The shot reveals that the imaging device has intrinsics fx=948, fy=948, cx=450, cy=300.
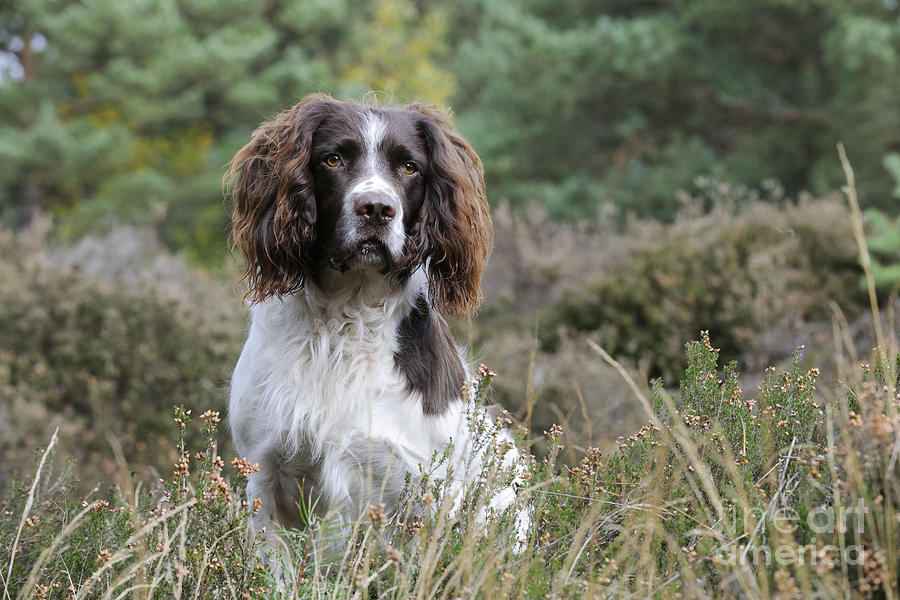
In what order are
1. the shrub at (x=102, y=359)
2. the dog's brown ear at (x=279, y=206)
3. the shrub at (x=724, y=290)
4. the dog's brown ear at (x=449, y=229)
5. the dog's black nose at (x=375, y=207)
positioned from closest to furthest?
the dog's black nose at (x=375, y=207) → the dog's brown ear at (x=279, y=206) → the dog's brown ear at (x=449, y=229) → the shrub at (x=102, y=359) → the shrub at (x=724, y=290)

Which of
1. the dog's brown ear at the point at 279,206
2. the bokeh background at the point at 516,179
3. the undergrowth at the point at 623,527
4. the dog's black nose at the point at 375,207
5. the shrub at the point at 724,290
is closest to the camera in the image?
the undergrowth at the point at 623,527

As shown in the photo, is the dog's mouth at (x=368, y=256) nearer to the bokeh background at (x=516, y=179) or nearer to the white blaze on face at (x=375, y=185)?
the white blaze on face at (x=375, y=185)

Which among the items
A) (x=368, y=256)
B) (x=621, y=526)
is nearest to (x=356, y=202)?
(x=368, y=256)

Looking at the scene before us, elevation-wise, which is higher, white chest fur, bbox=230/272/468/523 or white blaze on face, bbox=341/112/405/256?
white blaze on face, bbox=341/112/405/256

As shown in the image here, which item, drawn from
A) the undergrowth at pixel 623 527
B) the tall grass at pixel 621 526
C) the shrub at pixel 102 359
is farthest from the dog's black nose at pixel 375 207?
the shrub at pixel 102 359

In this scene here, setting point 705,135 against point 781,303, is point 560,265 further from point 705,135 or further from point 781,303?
point 705,135

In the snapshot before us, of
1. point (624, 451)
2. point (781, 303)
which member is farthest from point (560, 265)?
point (624, 451)

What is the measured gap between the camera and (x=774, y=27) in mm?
14383

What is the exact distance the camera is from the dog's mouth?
3100 millimetres

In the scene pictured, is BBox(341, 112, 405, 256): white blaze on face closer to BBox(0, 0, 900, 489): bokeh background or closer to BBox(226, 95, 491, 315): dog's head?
BBox(226, 95, 491, 315): dog's head

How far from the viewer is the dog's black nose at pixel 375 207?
3.05m

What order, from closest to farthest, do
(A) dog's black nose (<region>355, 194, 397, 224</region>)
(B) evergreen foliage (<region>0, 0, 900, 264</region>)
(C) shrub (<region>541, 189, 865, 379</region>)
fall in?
(A) dog's black nose (<region>355, 194, 397, 224</region>) → (C) shrub (<region>541, 189, 865, 379</region>) → (B) evergreen foliage (<region>0, 0, 900, 264</region>)

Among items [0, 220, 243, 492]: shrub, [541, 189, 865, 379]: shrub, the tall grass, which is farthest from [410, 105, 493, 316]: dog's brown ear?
[541, 189, 865, 379]: shrub

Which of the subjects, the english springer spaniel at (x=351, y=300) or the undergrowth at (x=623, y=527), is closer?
the undergrowth at (x=623, y=527)
